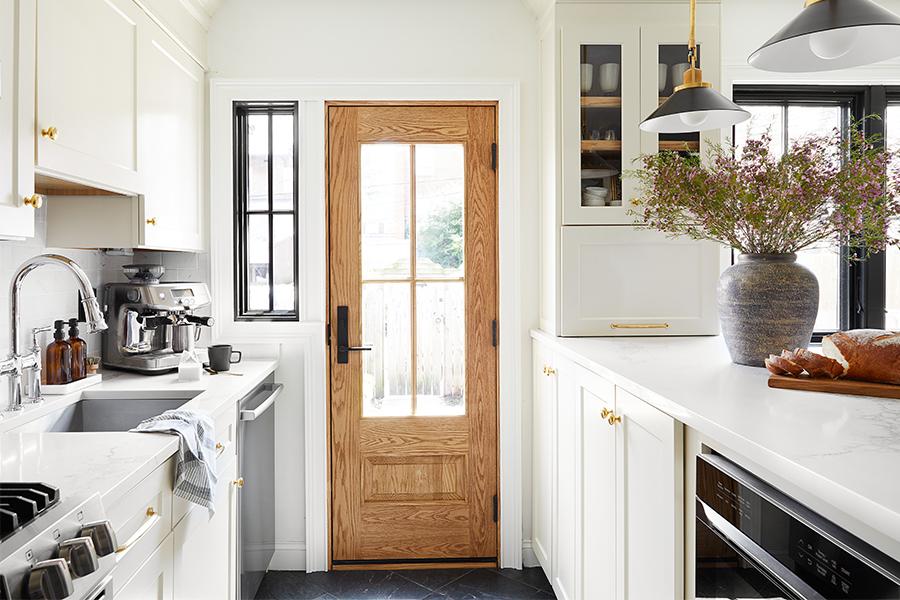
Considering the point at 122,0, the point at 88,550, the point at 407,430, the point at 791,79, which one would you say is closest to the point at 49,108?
the point at 122,0

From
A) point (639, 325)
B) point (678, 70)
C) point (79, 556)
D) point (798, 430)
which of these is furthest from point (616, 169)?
point (79, 556)

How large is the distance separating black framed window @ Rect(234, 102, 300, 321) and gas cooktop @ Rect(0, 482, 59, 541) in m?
1.72

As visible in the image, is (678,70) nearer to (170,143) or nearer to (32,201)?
(170,143)

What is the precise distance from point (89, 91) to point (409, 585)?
84.3 inches

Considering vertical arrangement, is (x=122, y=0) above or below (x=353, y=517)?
above

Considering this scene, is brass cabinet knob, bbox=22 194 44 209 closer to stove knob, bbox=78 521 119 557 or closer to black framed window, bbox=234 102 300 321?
stove knob, bbox=78 521 119 557

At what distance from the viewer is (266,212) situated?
2699mm

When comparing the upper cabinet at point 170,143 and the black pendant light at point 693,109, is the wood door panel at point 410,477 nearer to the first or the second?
the upper cabinet at point 170,143

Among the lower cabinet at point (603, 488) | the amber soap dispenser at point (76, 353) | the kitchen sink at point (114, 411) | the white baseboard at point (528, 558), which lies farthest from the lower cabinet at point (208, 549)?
the white baseboard at point (528, 558)

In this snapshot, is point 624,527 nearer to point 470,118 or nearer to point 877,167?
point 877,167

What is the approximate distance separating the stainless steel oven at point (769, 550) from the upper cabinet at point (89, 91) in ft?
5.54

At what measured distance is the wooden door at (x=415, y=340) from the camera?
8.77 feet

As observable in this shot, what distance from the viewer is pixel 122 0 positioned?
1.85m

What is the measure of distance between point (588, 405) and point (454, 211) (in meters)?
1.16
